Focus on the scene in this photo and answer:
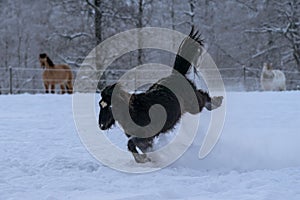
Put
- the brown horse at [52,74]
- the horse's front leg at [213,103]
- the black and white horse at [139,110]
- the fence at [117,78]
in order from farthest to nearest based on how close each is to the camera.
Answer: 1. the fence at [117,78]
2. the brown horse at [52,74]
3. the horse's front leg at [213,103]
4. the black and white horse at [139,110]

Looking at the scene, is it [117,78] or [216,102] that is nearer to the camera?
[216,102]

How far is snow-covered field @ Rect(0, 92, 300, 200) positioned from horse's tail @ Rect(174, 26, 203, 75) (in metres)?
0.81

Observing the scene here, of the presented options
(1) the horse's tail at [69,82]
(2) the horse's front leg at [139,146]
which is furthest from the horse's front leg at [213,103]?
(1) the horse's tail at [69,82]

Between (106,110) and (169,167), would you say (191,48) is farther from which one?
(169,167)

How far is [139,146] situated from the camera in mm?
4270

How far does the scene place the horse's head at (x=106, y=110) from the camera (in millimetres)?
4279

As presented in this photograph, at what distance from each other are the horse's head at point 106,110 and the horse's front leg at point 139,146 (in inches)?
10.2

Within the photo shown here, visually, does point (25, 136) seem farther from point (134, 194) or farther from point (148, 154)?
point (134, 194)

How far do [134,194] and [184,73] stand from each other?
2.17 m

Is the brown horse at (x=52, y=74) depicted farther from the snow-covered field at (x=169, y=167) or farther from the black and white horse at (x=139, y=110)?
the black and white horse at (x=139, y=110)

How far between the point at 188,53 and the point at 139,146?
4.30ft

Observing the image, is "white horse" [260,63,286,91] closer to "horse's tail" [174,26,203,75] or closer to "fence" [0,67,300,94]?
"fence" [0,67,300,94]

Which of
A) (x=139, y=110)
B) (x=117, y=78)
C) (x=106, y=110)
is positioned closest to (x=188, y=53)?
(x=139, y=110)

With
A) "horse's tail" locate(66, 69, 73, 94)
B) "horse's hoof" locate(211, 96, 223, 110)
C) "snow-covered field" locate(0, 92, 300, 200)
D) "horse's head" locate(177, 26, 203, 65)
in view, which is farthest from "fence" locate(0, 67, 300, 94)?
"horse's head" locate(177, 26, 203, 65)
